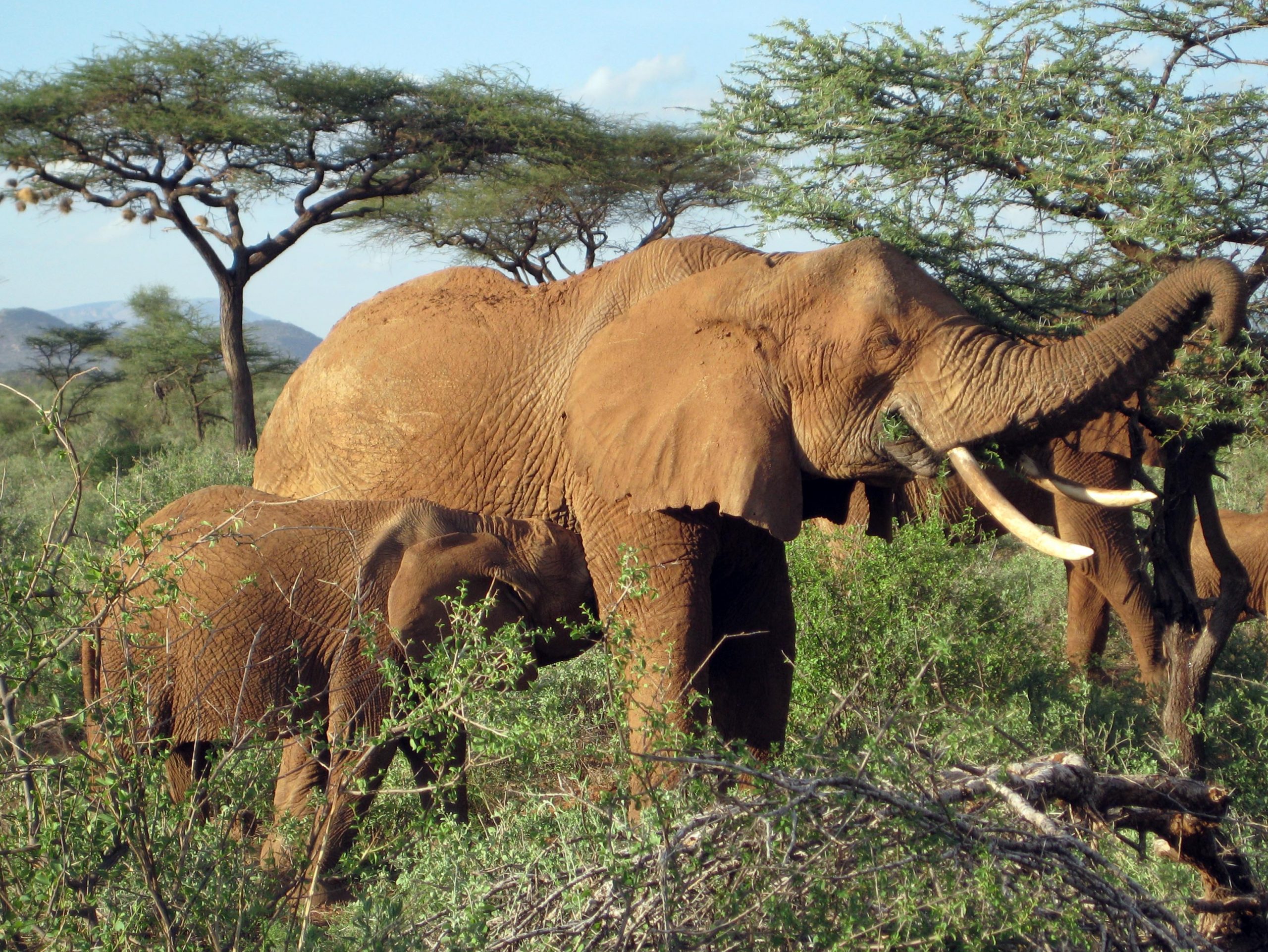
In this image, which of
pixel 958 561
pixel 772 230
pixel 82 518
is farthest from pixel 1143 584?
pixel 82 518

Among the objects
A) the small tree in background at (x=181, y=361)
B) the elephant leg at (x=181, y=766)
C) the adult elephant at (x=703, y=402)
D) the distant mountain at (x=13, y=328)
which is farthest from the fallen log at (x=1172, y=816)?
the distant mountain at (x=13, y=328)

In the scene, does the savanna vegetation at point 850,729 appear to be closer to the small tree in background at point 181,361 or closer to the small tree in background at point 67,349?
the small tree in background at point 181,361

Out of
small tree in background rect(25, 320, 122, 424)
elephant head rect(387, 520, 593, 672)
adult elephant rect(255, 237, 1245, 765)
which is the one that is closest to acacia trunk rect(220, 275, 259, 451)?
small tree in background rect(25, 320, 122, 424)

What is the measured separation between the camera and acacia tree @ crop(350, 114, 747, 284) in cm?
2108

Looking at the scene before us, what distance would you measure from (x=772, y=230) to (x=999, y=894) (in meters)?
3.91

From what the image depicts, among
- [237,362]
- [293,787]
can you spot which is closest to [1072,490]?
[293,787]

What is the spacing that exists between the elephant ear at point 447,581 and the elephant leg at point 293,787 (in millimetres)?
540

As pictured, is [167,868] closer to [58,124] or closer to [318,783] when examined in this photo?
[318,783]

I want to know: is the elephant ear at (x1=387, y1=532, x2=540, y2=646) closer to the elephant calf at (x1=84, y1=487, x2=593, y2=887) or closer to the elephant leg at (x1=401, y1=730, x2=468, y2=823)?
the elephant calf at (x1=84, y1=487, x2=593, y2=887)

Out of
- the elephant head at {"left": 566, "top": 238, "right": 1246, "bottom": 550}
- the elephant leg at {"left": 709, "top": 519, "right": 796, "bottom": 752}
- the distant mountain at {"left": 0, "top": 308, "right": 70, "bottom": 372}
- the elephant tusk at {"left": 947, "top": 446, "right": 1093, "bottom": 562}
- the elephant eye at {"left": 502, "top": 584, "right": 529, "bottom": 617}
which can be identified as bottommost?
the distant mountain at {"left": 0, "top": 308, "right": 70, "bottom": 372}

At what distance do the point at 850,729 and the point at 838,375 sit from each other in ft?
6.04

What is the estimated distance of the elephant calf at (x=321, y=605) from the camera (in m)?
4.60

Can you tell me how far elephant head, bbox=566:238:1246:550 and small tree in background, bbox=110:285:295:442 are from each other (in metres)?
18.4

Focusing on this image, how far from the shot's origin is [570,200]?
72.5 ft
